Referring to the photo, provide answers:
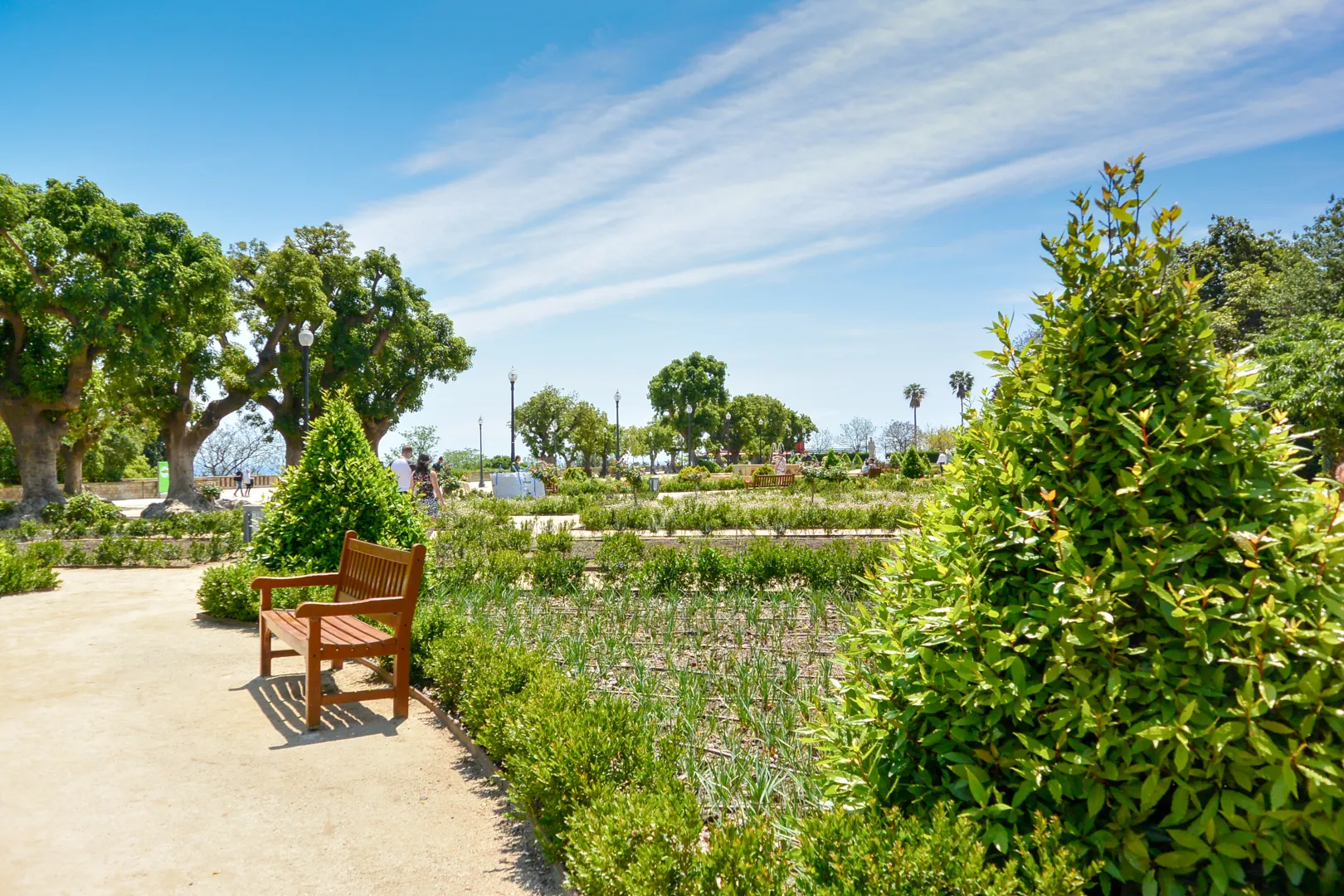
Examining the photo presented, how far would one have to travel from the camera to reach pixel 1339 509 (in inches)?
71.7

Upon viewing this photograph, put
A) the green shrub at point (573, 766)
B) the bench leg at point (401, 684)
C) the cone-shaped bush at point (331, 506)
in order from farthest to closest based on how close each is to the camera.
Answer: the cone-shaped bush at point (331, 506) < the bench leg at point (401, 684) < the green shrub at point (573, 766)

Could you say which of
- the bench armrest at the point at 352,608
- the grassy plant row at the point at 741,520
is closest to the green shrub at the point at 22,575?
the bench armrest at the point at 352,608

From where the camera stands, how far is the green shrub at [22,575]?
29.4 ft

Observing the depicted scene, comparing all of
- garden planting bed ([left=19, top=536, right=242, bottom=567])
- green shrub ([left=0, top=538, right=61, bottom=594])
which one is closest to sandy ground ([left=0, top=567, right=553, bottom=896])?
green shrub ([left=0, top=538, right=61, bottom=594])

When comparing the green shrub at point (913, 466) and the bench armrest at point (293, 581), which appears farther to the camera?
the green shrub at point (913, 466)

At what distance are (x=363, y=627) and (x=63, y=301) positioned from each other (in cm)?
2001

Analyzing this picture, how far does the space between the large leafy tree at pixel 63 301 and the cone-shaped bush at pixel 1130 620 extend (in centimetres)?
2327

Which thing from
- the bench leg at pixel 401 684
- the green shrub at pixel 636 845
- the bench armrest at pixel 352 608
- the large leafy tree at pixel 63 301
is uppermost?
the large leafy tree at pixel 63 301

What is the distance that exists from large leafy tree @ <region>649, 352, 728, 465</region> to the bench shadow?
67.9 metres

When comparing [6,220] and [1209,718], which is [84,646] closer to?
[1209,718]

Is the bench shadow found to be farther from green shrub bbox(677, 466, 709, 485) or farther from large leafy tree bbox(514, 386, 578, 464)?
large leafy tree bbox(514, 386, 578, 464)

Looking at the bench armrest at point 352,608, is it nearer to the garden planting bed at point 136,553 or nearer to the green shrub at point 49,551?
the green shrub at point 49,551

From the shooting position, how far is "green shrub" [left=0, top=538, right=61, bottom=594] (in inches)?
353

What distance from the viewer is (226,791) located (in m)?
3.76
